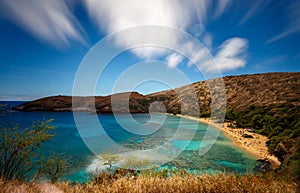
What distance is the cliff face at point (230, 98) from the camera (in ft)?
148

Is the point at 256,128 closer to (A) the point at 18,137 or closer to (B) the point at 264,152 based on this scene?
(B) the point at 264,152

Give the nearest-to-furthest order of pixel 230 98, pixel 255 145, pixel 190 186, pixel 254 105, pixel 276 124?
pixel 190 186 < pixel 255 145 < pixel 276 124 < pixel 254 105 < pixel 230 98

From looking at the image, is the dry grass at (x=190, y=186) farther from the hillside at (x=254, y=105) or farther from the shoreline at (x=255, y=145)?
the shoreline at (x=255, y=145)

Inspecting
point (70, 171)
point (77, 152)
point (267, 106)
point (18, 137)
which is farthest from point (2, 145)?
point (267, 106)

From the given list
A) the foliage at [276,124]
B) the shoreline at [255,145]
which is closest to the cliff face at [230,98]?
the foliage at [276,124]

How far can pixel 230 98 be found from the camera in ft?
201

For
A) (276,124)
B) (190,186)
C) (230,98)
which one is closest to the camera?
(190,186)

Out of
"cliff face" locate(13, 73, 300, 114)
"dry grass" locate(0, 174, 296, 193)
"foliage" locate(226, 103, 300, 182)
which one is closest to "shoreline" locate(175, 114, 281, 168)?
"foliage" locate(226, 103, 300, 182)

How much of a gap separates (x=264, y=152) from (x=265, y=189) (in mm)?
22703

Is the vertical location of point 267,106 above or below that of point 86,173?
above

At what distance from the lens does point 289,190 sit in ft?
11.5

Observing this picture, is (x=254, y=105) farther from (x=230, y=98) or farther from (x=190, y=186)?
(x=190, y=186)

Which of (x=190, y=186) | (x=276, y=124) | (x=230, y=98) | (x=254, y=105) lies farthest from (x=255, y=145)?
(x=230, y=98)

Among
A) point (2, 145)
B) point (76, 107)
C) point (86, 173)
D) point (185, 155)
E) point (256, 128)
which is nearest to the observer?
point (2, 145)
